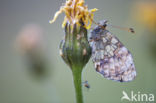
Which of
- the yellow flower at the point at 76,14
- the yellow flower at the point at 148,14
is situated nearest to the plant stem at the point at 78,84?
the yellow flower at the point at 76,14

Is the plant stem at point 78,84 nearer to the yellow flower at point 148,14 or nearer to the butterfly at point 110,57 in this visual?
the butterfly at point 110,57

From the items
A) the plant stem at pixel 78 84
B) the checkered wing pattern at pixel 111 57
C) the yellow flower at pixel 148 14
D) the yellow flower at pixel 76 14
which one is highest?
the yellow flower at pixel 148 14

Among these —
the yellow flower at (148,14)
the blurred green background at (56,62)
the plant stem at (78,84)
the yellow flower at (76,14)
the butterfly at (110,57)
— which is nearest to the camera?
the plant stem at (78,84)

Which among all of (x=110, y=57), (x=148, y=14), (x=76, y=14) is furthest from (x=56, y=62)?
(x=76, y=14)

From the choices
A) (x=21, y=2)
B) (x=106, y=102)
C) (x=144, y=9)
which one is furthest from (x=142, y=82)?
(x=21, y=2)

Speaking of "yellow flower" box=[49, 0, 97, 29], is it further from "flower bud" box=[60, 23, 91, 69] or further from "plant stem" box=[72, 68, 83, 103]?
"plant stem" box=[72, 68, 83, 103]

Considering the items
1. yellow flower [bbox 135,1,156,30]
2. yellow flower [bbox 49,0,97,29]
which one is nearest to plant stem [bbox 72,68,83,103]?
yellow flower [bbox 49,0,97,29]
